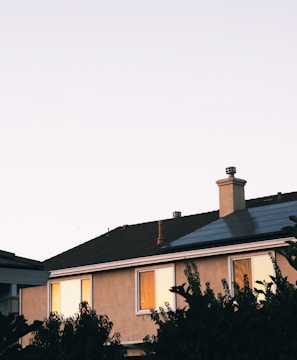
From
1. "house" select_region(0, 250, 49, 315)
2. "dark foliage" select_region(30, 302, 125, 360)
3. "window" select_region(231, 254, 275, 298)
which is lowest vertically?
"dark foliage" select_region(30, 302, 125, 360)

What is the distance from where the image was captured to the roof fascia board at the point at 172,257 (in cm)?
3036

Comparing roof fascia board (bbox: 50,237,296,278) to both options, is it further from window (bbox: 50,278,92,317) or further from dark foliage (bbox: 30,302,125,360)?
dark foliage (bbox: 30,302,125,360)

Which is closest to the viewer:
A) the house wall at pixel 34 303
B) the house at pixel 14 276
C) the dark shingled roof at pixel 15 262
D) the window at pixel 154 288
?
the house at pixel 14 276

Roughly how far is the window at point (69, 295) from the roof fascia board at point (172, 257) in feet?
1.62

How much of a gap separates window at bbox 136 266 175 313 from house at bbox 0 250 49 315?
54.4 feet

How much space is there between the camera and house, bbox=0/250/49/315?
54.1 ft

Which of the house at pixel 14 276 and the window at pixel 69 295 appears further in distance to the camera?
the window at pixel 69 295

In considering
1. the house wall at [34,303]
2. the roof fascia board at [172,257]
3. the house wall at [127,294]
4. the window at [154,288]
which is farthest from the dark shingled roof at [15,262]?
the house wall at [34,303]

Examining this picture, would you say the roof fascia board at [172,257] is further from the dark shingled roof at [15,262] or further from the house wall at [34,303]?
the dark shingled roof at [15,262]

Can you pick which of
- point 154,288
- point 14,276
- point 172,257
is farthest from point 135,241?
point 14,276

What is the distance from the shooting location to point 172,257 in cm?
3322

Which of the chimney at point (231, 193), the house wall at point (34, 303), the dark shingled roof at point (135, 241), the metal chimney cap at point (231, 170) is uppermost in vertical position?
the metal chimney cap at point (231, 170)

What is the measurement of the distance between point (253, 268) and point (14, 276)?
15.8 meters

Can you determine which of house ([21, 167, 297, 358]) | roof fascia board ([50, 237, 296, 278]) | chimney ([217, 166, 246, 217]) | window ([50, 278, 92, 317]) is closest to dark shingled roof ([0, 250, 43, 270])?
roof fascia board ([50, 237, 296, 278])
